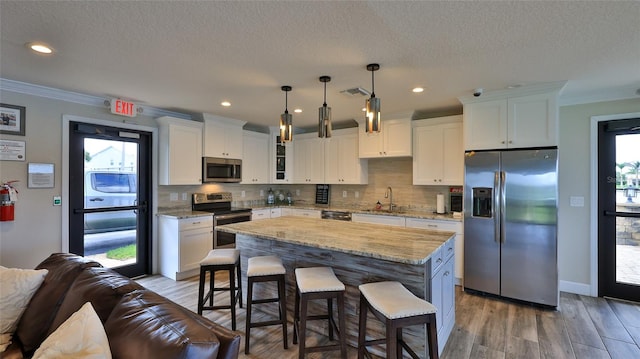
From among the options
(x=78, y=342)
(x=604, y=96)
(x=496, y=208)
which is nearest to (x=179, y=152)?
(x=78, y=342)

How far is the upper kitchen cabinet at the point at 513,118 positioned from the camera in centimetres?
317

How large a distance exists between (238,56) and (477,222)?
124 inches

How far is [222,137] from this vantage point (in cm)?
476

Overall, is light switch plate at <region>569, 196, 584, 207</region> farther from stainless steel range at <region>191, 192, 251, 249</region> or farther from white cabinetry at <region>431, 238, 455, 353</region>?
stainless steel range at <region>191, 192, 251, 249</region>

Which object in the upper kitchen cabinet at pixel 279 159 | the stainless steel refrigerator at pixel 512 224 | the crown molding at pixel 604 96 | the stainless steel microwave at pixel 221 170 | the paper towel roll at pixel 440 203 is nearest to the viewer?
the stainless steel refrigerator at pixel 512 224

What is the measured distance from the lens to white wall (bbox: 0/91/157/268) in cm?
306

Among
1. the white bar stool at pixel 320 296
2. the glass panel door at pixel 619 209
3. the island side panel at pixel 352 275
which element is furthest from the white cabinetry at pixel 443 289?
the glass panel door at pixel 619 209

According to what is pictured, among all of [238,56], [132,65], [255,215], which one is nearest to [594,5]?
[238,56]

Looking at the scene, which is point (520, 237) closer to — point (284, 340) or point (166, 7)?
point (284, 340)

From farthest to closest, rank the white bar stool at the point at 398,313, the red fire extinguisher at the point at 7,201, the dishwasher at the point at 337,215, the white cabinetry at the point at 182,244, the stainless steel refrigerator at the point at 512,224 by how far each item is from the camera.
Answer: the dishwasher at the point at 337,215 → the white cabinetry at the point at 182,244 → the stainless steel refrigerator at the point at 512,224 → the red fire extinguisher at the point at 7,201 → the white bar stool at the point at 398,313

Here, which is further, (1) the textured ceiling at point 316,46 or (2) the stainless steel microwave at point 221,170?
(2) the stainless steel microwave at point 221,170

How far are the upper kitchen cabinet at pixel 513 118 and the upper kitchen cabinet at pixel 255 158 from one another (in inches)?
136

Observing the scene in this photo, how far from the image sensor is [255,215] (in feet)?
16.5

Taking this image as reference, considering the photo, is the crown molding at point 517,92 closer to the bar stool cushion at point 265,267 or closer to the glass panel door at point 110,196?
the bar stool cushion at point 265,267
